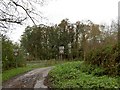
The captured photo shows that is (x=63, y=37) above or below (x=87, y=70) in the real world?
above

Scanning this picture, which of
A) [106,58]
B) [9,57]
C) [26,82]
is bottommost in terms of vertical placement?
[26,82]

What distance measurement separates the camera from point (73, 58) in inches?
2114

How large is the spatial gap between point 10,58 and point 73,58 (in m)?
21.1

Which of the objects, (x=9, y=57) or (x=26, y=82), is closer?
(x=26, y=82)

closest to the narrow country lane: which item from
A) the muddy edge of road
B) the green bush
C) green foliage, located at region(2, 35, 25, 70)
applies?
the muddy edge of road

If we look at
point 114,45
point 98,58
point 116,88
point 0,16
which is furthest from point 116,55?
point 0,16

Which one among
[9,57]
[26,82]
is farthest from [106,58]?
[9,57]

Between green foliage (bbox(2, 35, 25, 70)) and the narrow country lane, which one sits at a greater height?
green foliage (bbox(2, 35, 25, 70))

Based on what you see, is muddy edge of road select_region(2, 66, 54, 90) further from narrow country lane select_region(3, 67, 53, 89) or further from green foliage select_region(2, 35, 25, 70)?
green foliage select_region(2, 35, 25, 70)

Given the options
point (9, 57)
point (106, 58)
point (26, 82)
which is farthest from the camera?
point (9, 57)

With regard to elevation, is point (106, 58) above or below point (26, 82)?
above

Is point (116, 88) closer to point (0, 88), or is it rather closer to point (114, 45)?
point (114, 45)

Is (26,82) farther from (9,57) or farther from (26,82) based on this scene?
(9,57)

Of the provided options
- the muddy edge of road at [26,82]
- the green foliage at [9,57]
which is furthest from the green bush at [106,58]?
the green foliage at [9,57]
